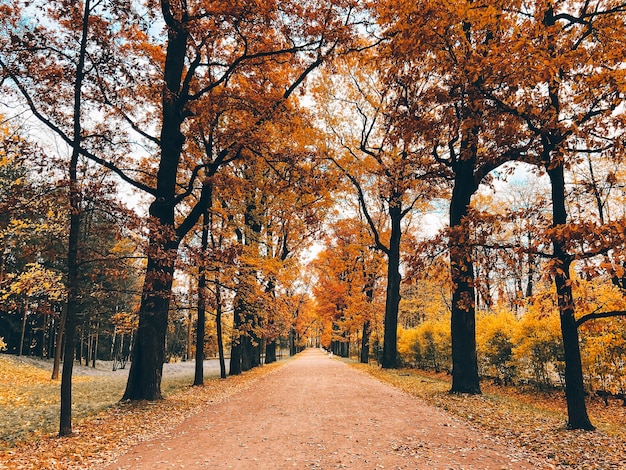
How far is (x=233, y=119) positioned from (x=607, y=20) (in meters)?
10.3

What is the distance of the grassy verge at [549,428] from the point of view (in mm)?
5211

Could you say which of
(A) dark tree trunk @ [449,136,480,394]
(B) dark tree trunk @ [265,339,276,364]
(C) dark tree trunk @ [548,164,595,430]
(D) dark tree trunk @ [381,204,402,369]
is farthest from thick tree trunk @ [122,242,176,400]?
(B) dark tree trunk @ [265,339,276,364]

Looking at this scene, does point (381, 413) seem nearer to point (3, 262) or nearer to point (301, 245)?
point (301, 245)

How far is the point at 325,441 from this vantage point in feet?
20.4

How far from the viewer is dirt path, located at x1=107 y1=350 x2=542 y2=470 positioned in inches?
204

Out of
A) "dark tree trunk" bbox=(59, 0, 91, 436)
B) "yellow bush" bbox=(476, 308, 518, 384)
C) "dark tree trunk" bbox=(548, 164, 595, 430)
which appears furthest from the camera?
"yellow bush" bbox=(476, 308, 518, 384)

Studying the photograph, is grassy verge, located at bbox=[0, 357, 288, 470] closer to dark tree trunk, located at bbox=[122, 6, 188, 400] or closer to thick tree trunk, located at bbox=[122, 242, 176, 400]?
thick tree trunk, located at bbox=[122, 242, 176, 400]

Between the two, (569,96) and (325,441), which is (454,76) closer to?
(569,96)

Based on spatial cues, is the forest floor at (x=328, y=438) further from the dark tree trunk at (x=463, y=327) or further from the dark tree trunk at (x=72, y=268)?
the dark tree trunk at (x=463, y=327)

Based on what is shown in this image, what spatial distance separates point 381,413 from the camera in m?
8.38

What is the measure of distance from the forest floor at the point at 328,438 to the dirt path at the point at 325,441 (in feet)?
0.06

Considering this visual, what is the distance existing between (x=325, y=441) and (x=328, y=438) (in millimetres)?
181

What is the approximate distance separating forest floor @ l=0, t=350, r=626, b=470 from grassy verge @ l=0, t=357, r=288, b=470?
0.02 metres

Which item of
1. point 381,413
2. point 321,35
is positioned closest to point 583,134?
point 381,413
